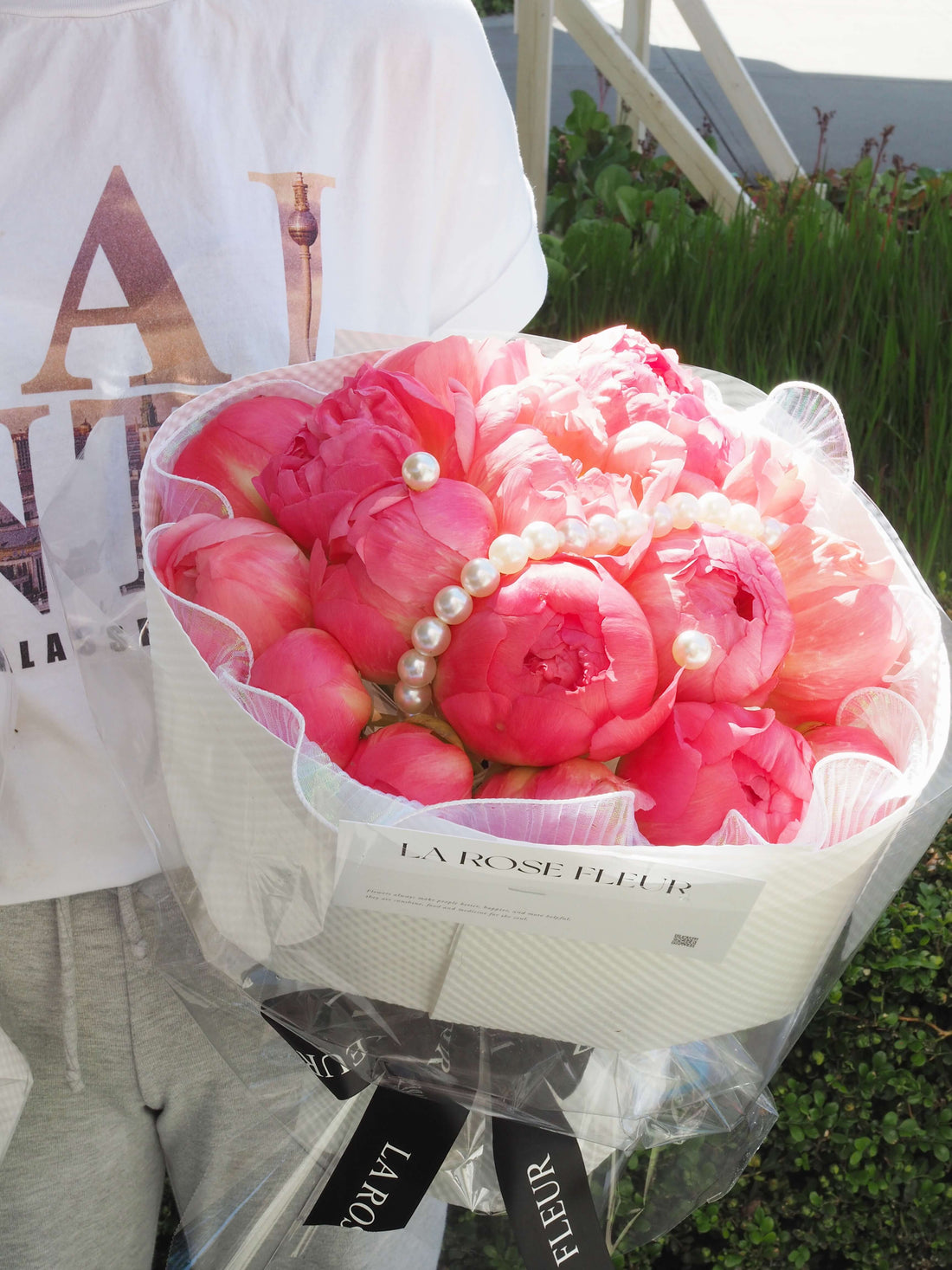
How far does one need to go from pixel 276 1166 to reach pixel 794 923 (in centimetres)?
49

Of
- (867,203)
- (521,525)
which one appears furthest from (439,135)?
(867,203)

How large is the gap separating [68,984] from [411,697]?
0.51m

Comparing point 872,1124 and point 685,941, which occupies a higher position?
point 685,941

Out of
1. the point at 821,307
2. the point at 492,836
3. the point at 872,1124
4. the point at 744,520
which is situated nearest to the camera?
the point at 492,836

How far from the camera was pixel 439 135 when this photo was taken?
91 cm

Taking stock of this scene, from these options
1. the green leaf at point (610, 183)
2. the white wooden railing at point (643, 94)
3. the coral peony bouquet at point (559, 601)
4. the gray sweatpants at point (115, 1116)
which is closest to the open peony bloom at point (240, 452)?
the coral peony bouquet at point (559, 601)

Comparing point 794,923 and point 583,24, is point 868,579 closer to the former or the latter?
point 794,923

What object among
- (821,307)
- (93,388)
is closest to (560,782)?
(93,388)

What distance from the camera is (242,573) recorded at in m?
0.56

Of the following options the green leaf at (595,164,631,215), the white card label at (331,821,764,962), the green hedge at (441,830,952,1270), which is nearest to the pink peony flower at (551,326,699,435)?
the white card label at (331,821,764,962)

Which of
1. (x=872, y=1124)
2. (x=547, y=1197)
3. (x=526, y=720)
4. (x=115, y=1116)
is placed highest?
(x=526, y=720)

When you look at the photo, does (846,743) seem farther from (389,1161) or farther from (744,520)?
(389,1161)

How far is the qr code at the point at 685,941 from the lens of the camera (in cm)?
52

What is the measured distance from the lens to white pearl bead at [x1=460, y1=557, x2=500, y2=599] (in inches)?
20.5
